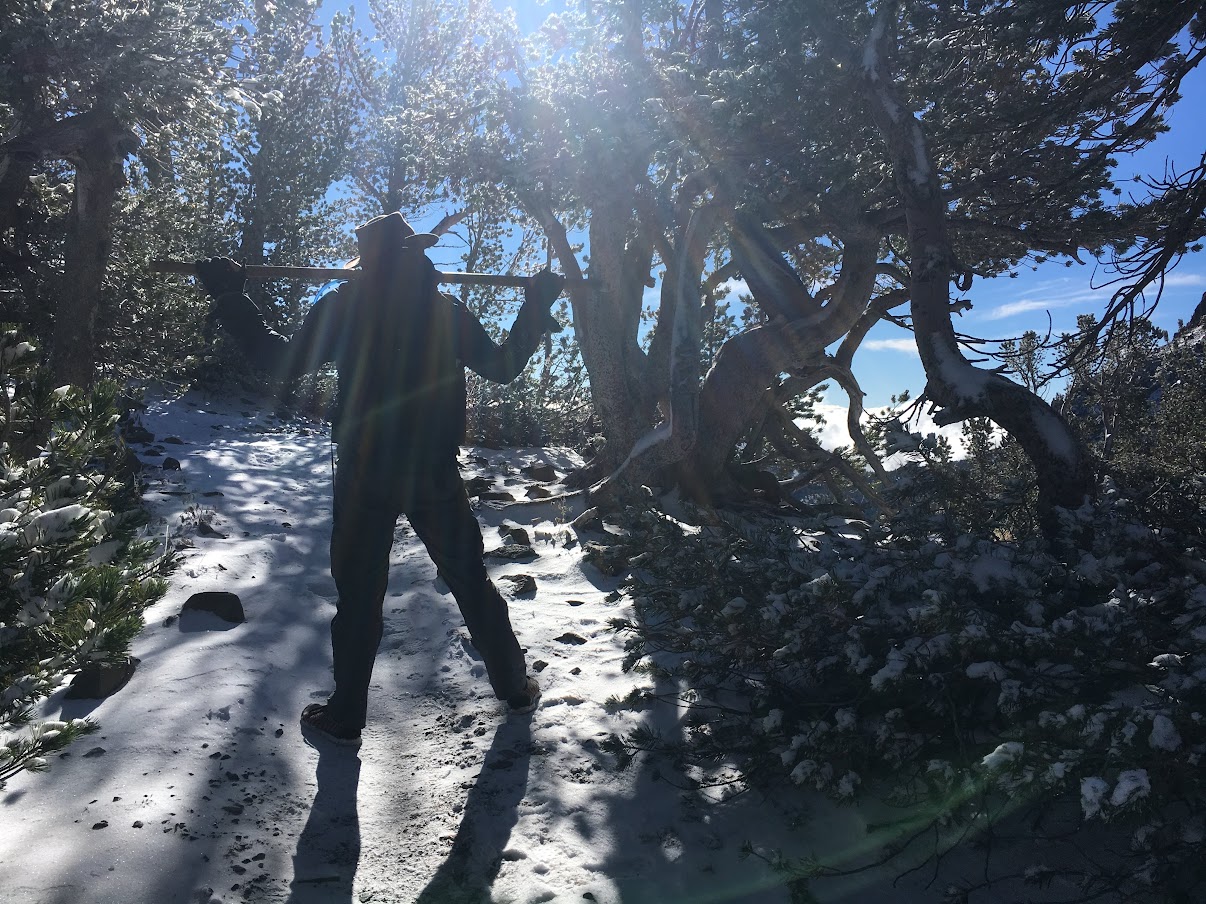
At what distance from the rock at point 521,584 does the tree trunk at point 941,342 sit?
9.53 feet

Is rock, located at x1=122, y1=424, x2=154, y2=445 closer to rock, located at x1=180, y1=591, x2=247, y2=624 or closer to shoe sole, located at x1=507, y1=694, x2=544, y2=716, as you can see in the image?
rock, located at x1=180, y1=591, x2=247, y2=624

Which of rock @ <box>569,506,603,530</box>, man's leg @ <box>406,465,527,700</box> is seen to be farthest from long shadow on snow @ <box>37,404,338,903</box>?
rock @ <box>569,506,603,530</box>

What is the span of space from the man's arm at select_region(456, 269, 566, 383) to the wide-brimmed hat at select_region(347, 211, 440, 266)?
0.35 meters

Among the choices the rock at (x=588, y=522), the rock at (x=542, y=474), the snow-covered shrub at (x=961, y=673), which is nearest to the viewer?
the snow-covered shrub at (x=961, y=673)

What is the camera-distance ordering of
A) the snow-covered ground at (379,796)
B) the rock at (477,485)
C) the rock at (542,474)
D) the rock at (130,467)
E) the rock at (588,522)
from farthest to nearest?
the rock at (542,474) → the rock at (477,485) → the rock at (588,522) → the rock at (130,467) → the snow-covered ground at (379,796)

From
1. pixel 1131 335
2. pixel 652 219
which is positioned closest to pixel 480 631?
pixel 1131 335

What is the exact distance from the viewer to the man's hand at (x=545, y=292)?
3996 millimetres

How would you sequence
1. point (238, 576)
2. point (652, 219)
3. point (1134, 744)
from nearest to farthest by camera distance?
point (1134, 744), point (238, 576), point (652, 219)

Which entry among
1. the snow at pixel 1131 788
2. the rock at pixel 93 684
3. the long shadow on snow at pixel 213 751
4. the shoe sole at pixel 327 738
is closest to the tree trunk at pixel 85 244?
the long shadow on snow at pixel 213 751

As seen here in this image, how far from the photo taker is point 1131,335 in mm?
4207

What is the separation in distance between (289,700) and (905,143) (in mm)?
5090

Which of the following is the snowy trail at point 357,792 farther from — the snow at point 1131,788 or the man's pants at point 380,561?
the snow at point 1131,788

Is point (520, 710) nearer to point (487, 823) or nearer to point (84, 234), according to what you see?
point (487, 823)

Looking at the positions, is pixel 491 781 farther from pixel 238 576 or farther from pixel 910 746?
pixel 238 576
